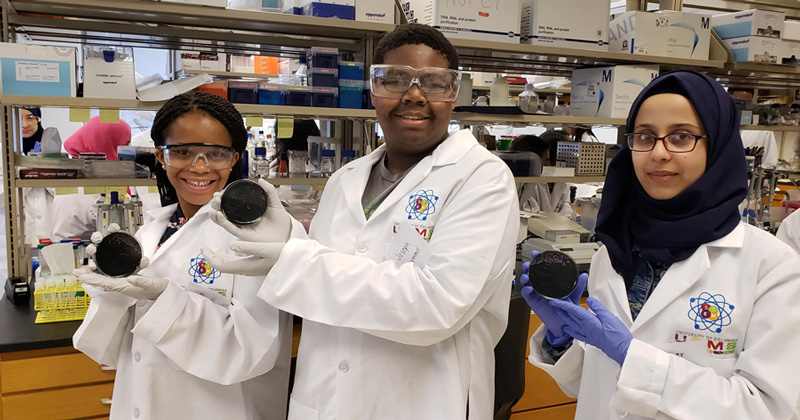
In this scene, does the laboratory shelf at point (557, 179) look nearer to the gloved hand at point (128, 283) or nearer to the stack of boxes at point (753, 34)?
the stack of boxes at point (753, 34)

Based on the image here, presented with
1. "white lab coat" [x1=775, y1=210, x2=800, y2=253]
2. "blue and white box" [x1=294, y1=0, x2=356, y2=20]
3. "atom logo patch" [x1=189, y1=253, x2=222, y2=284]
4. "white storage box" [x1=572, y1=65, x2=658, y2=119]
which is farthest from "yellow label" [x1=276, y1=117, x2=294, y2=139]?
"white lab coat" [x1=775, y1=210, x2=800, y2=253]

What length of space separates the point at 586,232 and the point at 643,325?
179 cm

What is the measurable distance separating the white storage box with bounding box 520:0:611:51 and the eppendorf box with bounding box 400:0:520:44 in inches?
4.6

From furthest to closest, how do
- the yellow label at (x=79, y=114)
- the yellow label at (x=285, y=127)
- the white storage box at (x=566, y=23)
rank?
the white storage box at (x=566, y=23)
the yellow label at (x=285, y=127)
the yellow label at (x=79, y=114)

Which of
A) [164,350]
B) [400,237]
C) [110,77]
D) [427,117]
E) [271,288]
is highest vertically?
[110,77]

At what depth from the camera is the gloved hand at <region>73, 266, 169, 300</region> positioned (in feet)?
4.31

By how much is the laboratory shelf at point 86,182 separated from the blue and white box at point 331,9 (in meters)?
1.01

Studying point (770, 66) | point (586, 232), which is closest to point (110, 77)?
point (586, 232)

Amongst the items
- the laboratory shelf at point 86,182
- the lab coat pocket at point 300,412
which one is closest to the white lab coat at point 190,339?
the lab coat pocket at point 300,412

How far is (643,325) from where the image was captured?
1.30 m

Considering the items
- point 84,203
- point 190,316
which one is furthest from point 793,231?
point 84,203

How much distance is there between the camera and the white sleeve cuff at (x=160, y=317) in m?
1.31

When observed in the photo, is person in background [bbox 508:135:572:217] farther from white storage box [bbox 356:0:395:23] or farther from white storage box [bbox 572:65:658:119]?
white storage box [bbox 356:0:395:23]

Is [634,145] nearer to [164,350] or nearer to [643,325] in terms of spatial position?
[643,325]
